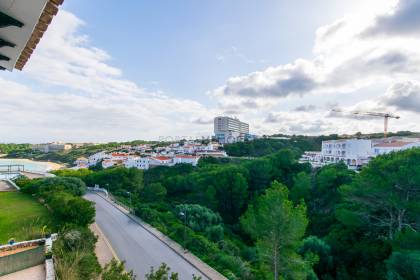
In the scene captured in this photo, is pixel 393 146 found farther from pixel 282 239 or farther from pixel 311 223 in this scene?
pixel 282 239

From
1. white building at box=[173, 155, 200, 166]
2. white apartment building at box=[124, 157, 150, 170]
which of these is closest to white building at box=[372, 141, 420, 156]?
white building at box=[173, 155, 200, 166]

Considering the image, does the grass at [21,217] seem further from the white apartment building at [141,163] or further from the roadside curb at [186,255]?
the white apartment building at [141,163]

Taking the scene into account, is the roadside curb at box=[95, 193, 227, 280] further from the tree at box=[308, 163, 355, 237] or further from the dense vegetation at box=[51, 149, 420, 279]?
the tree at box=[308, 163, 355, 237]

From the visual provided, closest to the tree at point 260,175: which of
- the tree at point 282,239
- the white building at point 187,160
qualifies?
the white building at point 187,160

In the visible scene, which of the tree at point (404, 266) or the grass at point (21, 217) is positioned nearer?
the tree at point (404, 266)

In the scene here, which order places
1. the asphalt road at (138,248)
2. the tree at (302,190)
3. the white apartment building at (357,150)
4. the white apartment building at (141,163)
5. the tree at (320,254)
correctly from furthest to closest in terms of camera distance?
the white apartment building at (141,163), the white apartment building at (357,150), the tree at (302,190), the tree at (320,254), the asphalt road at (138,248)

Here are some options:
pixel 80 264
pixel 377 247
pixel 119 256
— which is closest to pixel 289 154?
pixel 377 247
